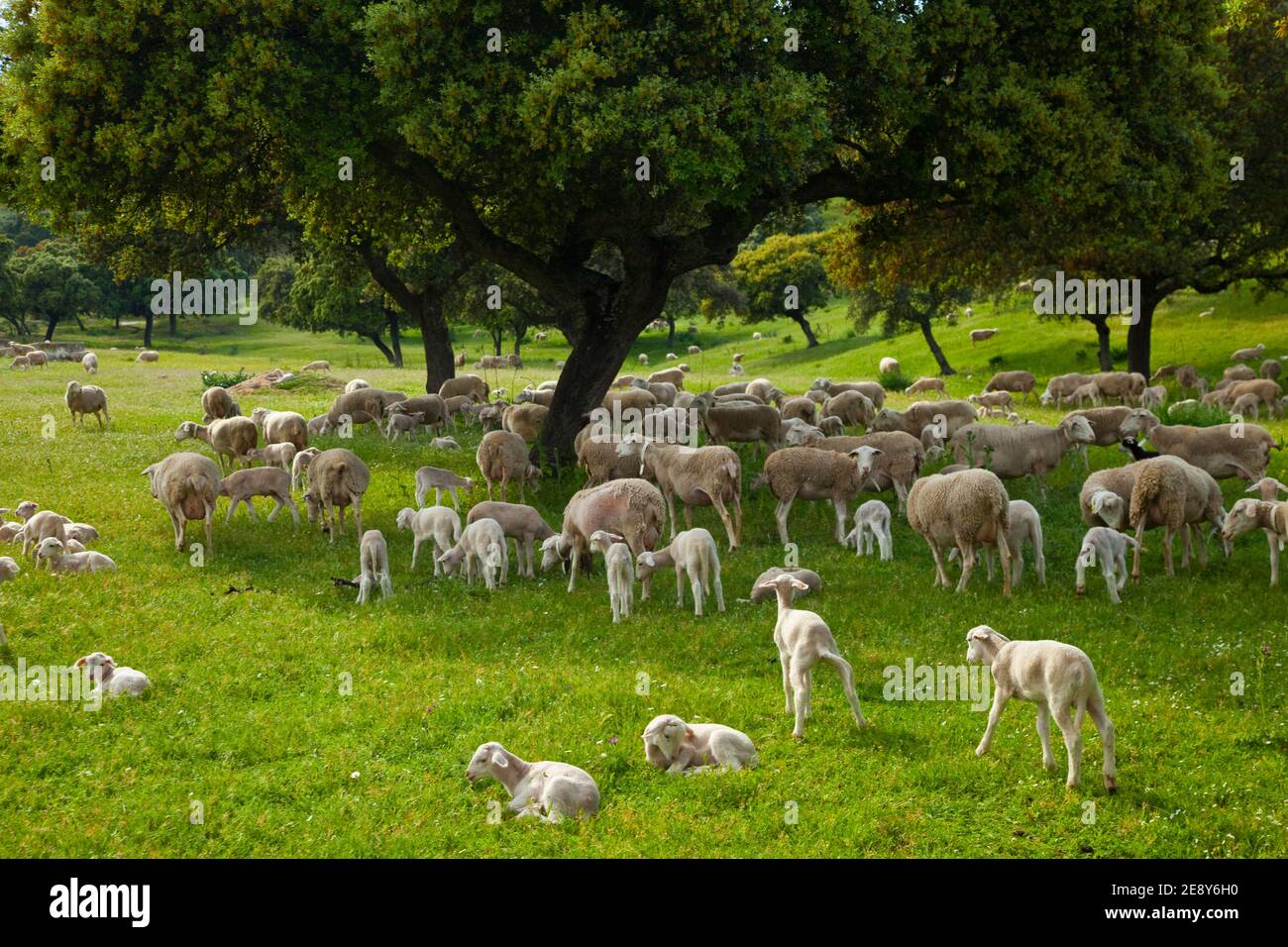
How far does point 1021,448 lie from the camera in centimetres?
2083

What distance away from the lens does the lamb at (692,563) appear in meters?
14.1

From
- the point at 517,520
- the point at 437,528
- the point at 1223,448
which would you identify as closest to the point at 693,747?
the point at 517,520

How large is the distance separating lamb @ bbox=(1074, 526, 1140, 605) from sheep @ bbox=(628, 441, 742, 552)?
5236 millimetres

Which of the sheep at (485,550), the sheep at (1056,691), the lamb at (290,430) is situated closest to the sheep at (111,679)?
the sheep at (485,550)

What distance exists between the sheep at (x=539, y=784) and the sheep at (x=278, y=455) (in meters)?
14.3

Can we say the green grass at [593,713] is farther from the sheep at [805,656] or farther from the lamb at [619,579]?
the lamb at [619,579]

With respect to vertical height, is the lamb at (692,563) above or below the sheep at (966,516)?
below

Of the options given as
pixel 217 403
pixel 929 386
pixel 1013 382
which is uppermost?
pixel 1013 382

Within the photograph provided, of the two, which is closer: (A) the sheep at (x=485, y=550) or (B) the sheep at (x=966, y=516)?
(B) the sheep at (x=966, y=516)

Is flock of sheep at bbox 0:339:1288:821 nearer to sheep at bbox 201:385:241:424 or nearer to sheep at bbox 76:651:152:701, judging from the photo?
sheep at bbox 76:651:152:701

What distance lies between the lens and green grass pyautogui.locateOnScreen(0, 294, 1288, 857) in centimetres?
837

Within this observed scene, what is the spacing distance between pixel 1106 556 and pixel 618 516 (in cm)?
655

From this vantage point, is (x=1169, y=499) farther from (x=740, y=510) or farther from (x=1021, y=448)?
(x=740, y=510)

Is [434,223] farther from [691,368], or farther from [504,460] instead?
[691,368]
